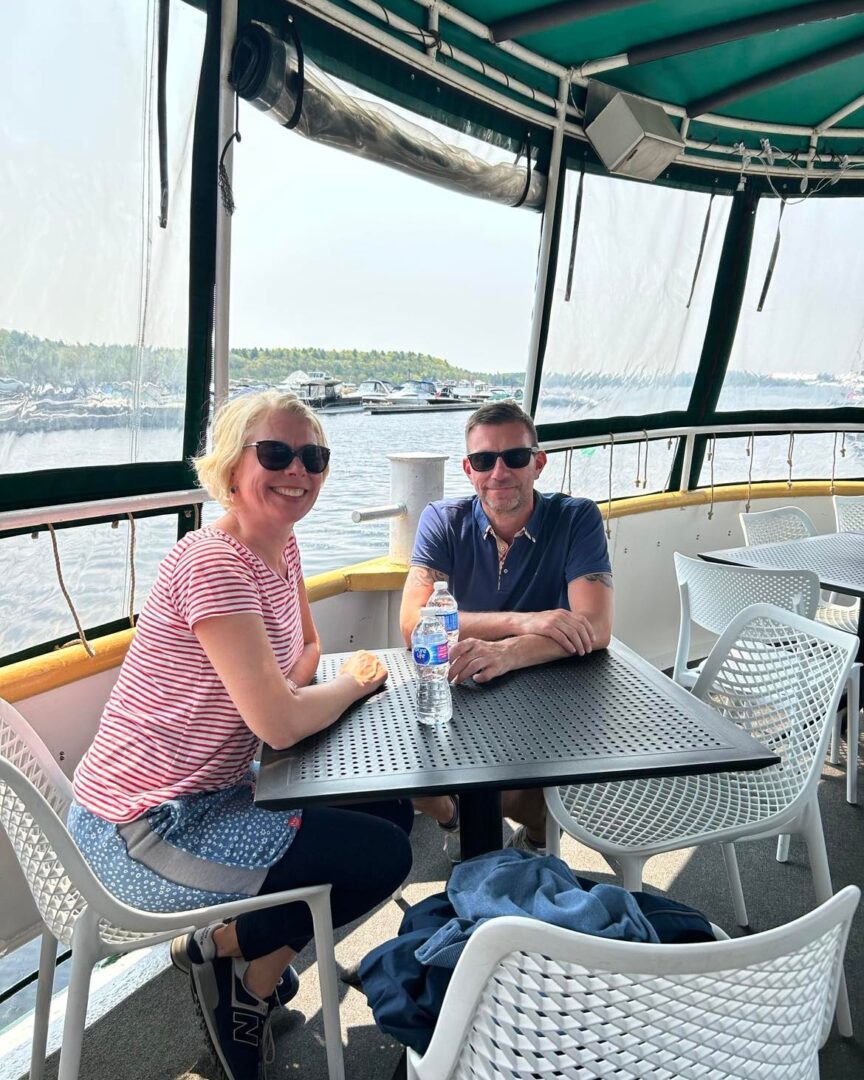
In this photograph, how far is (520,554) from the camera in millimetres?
2299

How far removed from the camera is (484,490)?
2.28 metres

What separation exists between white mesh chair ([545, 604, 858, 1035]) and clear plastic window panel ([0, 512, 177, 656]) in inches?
57.6

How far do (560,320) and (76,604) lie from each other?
2786 mm

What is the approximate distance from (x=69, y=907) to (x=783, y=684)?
167cm

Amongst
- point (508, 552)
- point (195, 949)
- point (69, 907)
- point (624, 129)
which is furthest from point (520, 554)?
point (624, 129)

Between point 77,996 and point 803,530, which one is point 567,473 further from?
point 77,996

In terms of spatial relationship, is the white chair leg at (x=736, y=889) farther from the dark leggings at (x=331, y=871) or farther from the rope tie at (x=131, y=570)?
the rope tie at (x=131, y=570)

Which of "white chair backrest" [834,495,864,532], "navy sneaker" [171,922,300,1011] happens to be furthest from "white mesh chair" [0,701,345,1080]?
"white chair backrest" [834,495,864,532]

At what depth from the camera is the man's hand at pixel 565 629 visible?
76.0 inches

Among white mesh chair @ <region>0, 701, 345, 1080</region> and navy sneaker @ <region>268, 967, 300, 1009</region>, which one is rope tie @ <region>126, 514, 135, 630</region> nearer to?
white mesh chair @ <region>0, 701, 345, 1080</region>

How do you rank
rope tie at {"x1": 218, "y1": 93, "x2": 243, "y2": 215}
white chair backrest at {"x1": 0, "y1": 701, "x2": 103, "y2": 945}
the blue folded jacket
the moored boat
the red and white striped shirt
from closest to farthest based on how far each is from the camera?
the blue folded jacket, white chair backrest at {"x1": 0, "y1": 701, "x2": 103, "y2": 945}, the red and white striped shirt, the moored boat, rope tie at {"x1": 218, "y1": 93, "x2": 243, "y2": 215}

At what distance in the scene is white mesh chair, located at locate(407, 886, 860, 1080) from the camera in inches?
30.2

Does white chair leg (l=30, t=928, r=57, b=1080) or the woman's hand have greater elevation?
the woman's hand

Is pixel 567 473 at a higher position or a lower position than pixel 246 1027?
higher
